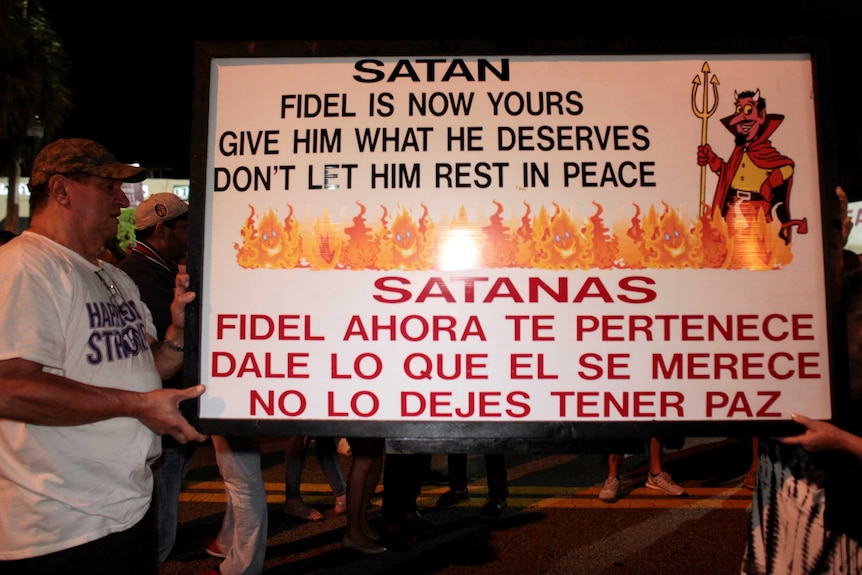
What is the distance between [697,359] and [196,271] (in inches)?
61.2

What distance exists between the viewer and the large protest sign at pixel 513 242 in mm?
1837

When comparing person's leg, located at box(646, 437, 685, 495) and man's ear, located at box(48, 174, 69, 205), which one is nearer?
man's ear, located at box(48, 174, 69, 205)

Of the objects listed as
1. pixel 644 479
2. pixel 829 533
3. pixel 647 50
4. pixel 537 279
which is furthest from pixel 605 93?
pixel 644 479

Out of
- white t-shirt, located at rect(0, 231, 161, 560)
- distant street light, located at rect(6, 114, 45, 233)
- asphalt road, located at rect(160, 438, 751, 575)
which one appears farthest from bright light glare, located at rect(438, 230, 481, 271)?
distant street light, located at rect(6, 114, 45, 233)

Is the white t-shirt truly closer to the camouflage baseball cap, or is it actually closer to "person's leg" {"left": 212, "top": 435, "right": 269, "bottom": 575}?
the camouflage baseball cap

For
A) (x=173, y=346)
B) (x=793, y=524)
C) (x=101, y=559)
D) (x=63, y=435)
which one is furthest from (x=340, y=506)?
(x=793, y=524)

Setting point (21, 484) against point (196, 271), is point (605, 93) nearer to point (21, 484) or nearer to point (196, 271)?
point (196, 271)

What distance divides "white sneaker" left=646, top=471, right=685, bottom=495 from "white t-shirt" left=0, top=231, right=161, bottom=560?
425cm

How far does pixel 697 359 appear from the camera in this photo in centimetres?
184

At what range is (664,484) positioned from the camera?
5.00m

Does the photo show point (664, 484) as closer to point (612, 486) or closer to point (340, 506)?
point (612, 486)

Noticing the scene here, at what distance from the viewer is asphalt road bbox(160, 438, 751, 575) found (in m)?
3.75

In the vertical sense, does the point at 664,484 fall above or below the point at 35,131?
below

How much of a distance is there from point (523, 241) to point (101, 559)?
1.62 m
